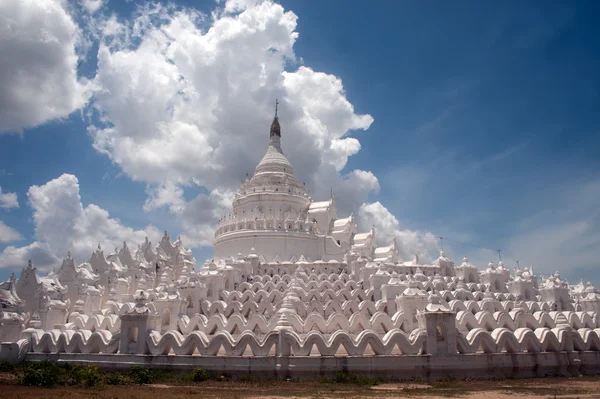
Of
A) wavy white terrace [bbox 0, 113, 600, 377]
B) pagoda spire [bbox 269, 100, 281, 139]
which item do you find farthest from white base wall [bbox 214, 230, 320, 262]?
pagoda spire [bbox 269, 100, 281, 139]

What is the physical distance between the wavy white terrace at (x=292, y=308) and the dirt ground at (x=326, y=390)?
5.81 ft

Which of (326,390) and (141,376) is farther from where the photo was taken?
(141,376)

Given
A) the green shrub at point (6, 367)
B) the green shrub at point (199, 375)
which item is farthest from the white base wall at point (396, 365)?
the green shrub at point (6, 367)

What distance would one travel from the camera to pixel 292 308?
2223 centimetres

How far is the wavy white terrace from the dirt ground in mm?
1770

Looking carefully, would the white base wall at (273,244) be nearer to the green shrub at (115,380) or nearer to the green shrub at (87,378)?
the green shrub at (115,380)

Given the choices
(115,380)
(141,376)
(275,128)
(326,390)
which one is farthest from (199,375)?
(275,128)

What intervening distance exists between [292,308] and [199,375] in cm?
578

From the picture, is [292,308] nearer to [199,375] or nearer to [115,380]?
[199,375]

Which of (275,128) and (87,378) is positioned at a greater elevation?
(275,128)

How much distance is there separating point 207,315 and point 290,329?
11.4 m

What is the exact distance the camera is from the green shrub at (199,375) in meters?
18.0

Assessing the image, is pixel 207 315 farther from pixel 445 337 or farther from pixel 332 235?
pixel 332 235

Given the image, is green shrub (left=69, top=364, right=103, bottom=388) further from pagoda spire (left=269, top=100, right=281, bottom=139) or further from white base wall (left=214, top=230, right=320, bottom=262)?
pagoda spire (left=269, top=100, right=281, bottom=139)
